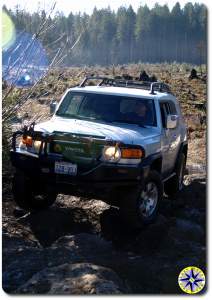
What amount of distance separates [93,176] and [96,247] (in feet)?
2.55

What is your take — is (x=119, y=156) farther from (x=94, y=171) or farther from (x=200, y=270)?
(x=200, y=270)

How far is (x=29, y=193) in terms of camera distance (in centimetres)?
585

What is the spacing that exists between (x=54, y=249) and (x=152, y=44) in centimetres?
4834

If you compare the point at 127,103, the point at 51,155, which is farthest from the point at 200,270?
the point at 127,103

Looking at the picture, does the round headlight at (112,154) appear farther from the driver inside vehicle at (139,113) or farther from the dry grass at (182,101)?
the dry grass at (182,101)

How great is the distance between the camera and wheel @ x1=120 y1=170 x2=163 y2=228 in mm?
5262

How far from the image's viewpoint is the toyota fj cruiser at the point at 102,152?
16.9 ft

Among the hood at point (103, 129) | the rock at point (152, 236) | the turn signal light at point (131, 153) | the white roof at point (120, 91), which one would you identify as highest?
the white roof at point (120, 91)

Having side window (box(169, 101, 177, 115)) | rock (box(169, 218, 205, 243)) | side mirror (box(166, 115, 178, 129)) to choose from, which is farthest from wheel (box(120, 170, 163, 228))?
side window (box(169, 101, 177, 115))

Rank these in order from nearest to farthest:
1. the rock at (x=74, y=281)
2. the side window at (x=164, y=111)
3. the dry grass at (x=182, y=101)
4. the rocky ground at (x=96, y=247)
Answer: the rock at (x=74, y=281) < the rocky ground at (x=96, y=247) < the side window at (x=164, y=111) < the dry grass at (x=182, y=101)

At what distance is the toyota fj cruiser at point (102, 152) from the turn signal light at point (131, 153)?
11 millimetres

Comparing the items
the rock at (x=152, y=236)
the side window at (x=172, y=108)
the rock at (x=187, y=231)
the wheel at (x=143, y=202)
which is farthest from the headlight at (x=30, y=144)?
the side window at (x=172, y=108)

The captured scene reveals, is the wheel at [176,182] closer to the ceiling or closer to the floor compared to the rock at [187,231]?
closer to the ceiling

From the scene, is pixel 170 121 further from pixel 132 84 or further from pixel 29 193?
A: pixel 29 193
